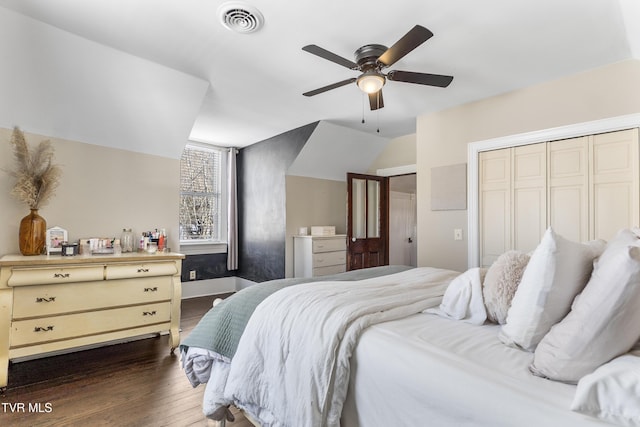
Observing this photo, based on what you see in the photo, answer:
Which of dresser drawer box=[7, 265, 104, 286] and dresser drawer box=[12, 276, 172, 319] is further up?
dresser drawer box=[7, 265, 104, 286]

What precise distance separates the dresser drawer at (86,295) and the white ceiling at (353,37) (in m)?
1.66

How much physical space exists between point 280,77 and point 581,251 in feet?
8.20

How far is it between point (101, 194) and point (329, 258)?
2.83 meters

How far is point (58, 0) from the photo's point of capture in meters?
1.88

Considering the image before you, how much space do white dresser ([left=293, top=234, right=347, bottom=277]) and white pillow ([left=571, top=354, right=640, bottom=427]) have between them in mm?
3719

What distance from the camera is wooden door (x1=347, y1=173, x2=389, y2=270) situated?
4.68m

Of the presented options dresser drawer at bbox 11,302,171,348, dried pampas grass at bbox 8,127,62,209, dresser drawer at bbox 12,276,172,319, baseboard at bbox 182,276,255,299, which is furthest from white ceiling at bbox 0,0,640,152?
baseboard at bbox 182,276,255,299

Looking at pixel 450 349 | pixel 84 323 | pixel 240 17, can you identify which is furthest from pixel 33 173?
pixel 450 349

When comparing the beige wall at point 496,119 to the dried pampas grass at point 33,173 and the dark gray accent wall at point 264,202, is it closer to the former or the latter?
the dark gray accent wall at point 264,202

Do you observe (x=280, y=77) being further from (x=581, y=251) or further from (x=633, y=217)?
(x=633, y=217)

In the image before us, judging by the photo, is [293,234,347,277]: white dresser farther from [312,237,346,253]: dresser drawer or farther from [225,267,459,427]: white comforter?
[225,267,459,427]: white comforter

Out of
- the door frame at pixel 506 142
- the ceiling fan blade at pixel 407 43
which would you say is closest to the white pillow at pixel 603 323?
the ceiling fan blade at pixel 407 43

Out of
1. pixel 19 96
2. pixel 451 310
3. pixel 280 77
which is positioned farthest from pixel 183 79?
pixel 451 310

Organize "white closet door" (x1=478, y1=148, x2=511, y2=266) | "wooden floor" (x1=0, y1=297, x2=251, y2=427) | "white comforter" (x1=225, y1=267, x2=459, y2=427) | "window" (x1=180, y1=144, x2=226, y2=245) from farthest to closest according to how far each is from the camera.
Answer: "window" (x1=180, y1=144, x2=226, y2=245) < "white closet door" (x1=478, y1=148, x2=511, y2=266) < "wooden floor" (x1=0, y1=297, x2=251, y2=427) < "white comforter" (x1=225, y1=267, x2=459, y2=427)
